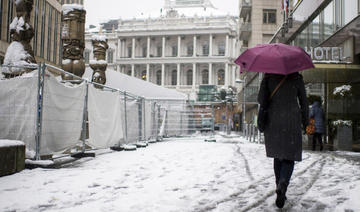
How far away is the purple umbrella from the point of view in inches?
169

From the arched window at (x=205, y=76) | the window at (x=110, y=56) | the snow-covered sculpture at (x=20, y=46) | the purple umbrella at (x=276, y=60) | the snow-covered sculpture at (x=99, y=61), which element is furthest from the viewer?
the window at (x=110, y=56)

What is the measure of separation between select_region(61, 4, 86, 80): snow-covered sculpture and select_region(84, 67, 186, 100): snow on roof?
541cm

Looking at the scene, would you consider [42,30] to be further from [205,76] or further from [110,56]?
[110,56]

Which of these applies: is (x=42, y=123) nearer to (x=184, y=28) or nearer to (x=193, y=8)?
(x=184, y=28)

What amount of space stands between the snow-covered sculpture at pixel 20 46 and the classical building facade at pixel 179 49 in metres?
71.3

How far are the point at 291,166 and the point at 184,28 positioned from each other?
79.5m

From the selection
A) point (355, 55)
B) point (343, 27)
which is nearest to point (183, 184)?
point (355, 55)

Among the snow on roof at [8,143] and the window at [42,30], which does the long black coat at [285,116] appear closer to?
the snow on roof at [8,143]

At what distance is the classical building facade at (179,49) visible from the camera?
81.1 meters

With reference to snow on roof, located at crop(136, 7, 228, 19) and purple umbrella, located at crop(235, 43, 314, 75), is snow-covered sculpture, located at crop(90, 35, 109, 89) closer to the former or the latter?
purple umbrella, located at crop(235, 43, 314, 75)

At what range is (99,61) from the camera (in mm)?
12883

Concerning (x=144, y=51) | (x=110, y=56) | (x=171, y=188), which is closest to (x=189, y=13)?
(x=144, y=51)

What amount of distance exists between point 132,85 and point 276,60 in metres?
14.1

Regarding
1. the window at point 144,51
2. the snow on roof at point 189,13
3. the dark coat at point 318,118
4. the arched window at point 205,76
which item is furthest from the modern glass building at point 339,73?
the window at point 144,51
